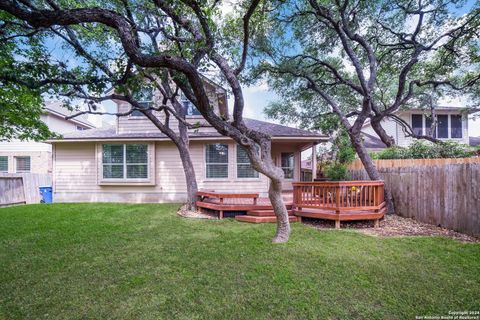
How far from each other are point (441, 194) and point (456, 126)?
1502cm

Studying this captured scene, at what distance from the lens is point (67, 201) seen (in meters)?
10.8

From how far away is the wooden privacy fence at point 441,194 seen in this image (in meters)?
5.39

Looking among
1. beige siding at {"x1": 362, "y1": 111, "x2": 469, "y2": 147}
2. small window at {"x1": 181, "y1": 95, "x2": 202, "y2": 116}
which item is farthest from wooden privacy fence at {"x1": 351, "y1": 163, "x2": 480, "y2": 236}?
beige siding at {"x1": 362, "y1": 111, "x2": 469, "y2": 147}

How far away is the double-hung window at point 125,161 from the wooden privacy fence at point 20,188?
482 centimetres

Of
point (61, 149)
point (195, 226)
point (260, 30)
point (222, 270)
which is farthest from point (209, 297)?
point (61, 149)

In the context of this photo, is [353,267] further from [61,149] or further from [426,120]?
[426,120]

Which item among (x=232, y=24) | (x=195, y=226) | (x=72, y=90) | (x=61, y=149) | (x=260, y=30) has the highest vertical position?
(x=260, y=30)

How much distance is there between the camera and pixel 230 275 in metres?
3.65

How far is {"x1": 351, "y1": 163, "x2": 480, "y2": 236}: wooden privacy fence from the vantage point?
5387mm

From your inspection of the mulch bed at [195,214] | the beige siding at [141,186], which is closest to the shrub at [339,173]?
the beige siding at [141,186]

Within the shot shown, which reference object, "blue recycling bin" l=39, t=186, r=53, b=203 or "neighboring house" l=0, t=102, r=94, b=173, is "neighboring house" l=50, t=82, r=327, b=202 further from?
"neighboring house" l=0, t=102, r=94, b=173

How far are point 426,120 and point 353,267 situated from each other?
17825mm

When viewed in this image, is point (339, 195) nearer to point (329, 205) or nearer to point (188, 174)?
point (329, 205)

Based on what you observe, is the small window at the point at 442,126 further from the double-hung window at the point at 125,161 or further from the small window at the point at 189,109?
the double-hung window at the point at 125,161
